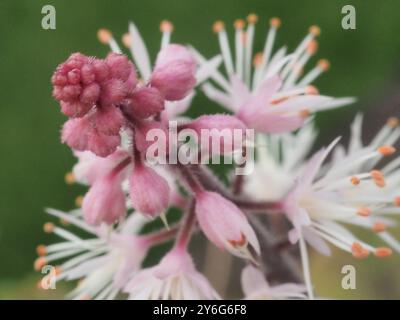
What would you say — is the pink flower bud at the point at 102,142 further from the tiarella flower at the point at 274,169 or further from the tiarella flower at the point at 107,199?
the tiarella flower at the point at 274,169

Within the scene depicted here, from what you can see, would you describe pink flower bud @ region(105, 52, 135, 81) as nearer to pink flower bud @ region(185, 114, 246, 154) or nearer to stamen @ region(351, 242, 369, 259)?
pink flower bud @ region(185, 114, 246, 154)

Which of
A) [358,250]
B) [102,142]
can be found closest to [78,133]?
[102,142]

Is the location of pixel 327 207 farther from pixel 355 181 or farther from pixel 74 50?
pixel 74 50

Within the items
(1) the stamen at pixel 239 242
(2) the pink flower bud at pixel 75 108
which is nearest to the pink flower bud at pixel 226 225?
(1) the stamen at pixel 239 242

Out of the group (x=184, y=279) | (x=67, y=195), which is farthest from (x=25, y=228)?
(x=184, y=279)

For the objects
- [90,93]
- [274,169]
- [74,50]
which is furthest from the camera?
[74,50]
